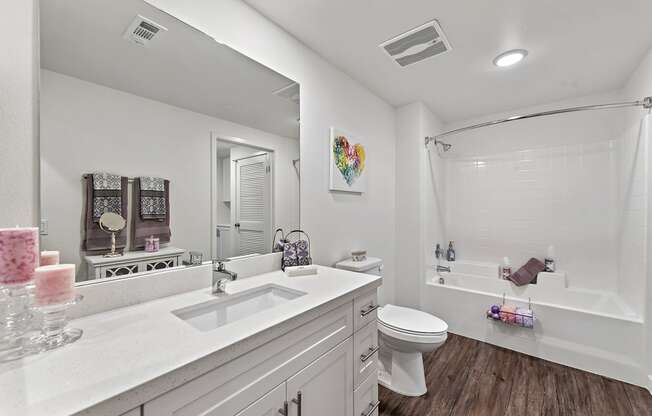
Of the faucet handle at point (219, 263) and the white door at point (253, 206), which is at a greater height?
the white door at point (253, 206)

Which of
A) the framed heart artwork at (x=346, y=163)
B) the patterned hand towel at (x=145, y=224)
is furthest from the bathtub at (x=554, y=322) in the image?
the patterned hand towel at (x=145, y=224)

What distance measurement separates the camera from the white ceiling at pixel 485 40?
1.50 meters

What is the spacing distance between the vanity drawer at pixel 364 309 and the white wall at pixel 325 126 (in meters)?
0.58

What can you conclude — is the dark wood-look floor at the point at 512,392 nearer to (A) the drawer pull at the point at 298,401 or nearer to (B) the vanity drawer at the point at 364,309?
(B) the vanity drawer at the point at 364,309

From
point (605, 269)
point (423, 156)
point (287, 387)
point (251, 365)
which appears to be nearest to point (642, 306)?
point (605, 269)

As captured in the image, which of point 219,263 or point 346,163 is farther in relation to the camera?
point 346,163

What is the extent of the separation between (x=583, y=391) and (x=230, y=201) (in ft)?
8.70

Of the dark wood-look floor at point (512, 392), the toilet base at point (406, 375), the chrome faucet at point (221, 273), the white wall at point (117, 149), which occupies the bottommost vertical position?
the dark wood-look floor at point (512, 392)

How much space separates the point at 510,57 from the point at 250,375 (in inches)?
100

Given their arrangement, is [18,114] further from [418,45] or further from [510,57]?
[510,57]

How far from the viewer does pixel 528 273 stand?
8.94 feet

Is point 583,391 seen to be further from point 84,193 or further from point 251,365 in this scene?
point 84,193

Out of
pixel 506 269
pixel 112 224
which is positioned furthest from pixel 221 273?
pixel 506 269

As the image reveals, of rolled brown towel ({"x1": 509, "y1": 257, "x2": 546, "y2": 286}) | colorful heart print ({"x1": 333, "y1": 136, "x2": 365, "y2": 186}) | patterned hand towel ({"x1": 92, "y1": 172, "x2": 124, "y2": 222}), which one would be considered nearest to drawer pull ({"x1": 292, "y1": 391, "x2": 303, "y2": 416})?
patterned hand towel ({"x1": 92, "y1": 172, "x2": 124, "y2": 222})
